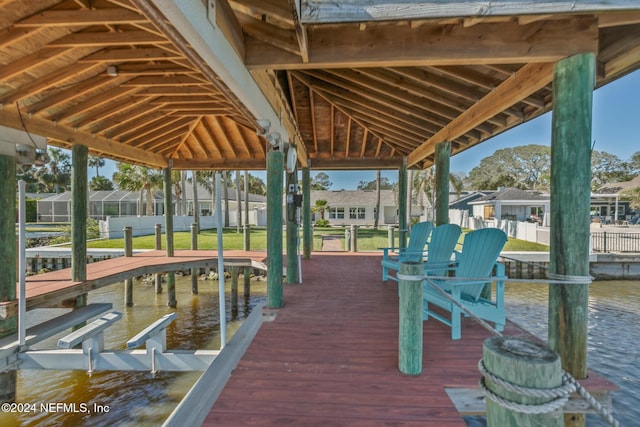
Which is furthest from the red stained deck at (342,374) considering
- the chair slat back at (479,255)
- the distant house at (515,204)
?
the distant house at (515,204)

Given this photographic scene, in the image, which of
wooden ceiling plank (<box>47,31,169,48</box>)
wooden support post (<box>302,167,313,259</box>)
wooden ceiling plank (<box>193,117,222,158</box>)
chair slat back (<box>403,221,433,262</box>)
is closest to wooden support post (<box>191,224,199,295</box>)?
wooden ceiling plank (<box>193,117,222,158</box>)

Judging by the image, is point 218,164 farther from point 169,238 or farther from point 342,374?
point 342,374

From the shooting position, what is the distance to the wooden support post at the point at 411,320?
251cm

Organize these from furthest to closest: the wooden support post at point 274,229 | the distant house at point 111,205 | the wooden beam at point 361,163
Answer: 1. the distant house at point 111,205
2. the wooden beam at point 361,163
3. the wooden support post at point 274,229

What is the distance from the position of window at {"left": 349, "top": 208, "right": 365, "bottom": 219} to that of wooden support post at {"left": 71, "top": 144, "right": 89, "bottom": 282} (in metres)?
26.1

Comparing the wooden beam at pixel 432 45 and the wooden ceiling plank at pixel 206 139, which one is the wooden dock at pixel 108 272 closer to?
the wooden ceiling plank at pixel 206 139

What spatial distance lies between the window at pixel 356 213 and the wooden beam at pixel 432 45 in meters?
28.2

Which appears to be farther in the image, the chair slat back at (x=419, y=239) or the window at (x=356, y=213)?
the window at (x=356, y=213)

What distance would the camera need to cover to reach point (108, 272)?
6.86m

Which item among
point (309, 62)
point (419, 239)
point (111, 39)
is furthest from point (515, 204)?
point (111, 39)

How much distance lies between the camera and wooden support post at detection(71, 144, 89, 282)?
5859mm

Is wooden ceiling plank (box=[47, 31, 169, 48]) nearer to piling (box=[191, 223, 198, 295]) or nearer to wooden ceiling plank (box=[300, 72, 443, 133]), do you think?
wooden ceiling plank (box=[300, 72, 443, 133])

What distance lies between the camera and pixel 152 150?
8.34 m

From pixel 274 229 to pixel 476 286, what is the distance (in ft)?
7.91
